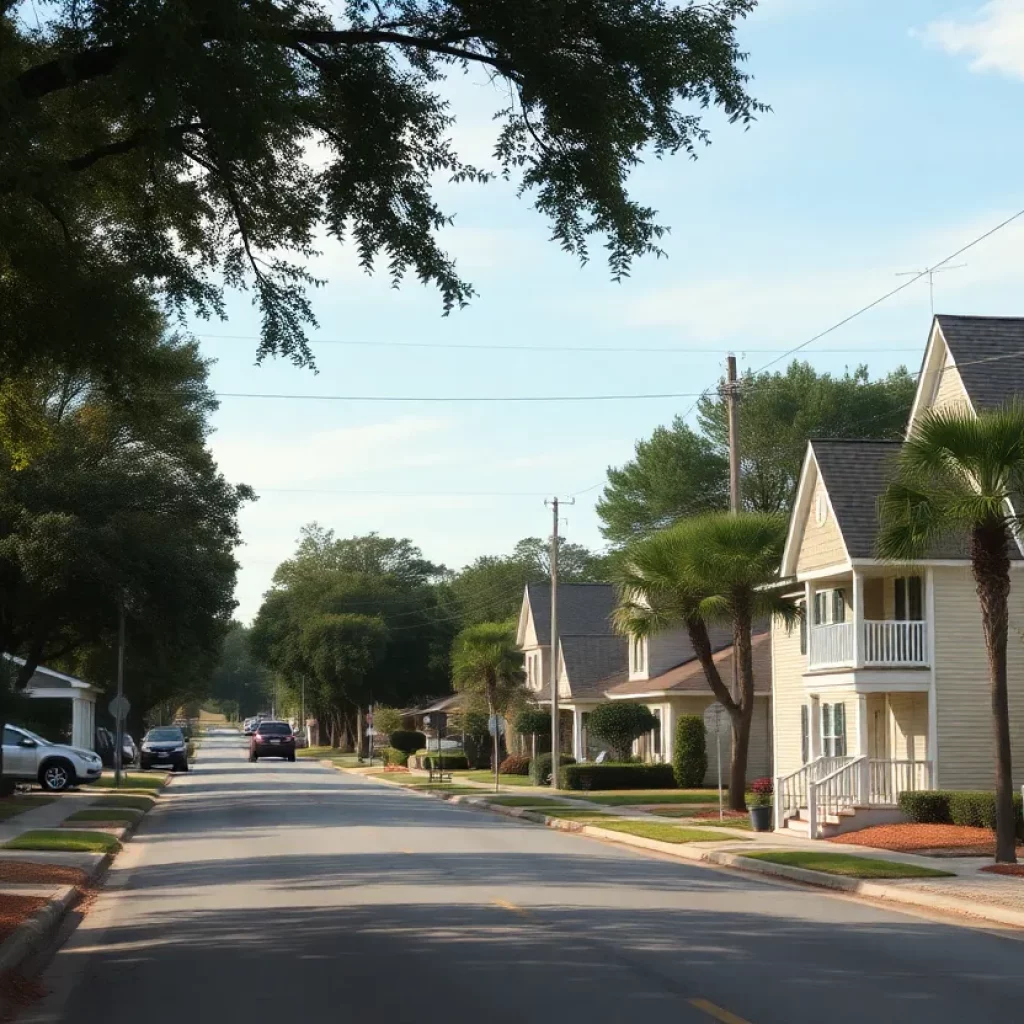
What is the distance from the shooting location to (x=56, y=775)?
4609 centimetres

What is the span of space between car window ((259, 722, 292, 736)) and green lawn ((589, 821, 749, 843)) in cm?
5151

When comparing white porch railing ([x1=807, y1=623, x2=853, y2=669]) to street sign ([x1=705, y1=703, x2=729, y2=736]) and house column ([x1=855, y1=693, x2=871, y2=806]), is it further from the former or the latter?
street sign ([x1=705, y1=703, x2=729, y2=736])

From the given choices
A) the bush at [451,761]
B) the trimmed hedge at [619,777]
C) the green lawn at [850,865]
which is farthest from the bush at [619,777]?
the green lawn at [850,865]

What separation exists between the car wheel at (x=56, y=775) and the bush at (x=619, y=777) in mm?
14886

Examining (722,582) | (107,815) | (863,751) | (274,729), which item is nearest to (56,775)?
(107,815)

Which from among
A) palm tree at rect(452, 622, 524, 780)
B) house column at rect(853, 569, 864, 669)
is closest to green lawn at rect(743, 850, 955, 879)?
house column at rect(853, 569, 864, 669)

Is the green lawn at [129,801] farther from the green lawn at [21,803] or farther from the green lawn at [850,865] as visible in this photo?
the green lawn at [850,865]

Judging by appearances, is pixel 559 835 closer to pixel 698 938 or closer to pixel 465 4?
pixel 698 938

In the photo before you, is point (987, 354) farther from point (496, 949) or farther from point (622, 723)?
point (622, 723)

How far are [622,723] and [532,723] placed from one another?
11161 mm

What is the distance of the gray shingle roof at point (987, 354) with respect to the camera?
31.4m

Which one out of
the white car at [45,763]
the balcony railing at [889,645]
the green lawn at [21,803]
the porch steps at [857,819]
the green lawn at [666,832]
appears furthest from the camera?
the white car at [45,763]

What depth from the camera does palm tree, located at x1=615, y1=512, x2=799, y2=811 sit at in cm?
3619

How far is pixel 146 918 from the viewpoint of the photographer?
16500 mm
